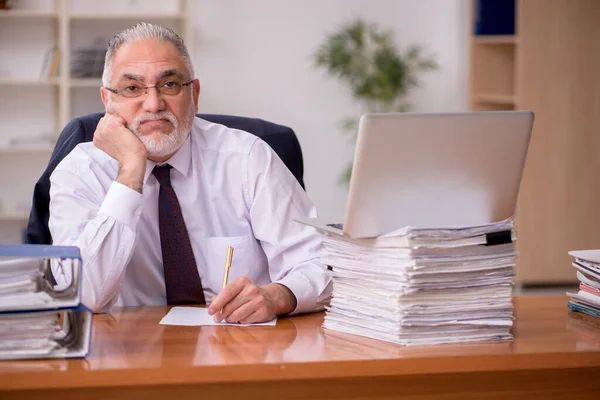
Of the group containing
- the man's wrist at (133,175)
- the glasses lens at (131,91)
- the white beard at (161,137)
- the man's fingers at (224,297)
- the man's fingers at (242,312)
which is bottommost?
the man's fingers at (242,312)

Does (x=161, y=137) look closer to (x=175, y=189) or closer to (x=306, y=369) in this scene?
(x=175, y=189)

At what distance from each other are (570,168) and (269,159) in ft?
11.9

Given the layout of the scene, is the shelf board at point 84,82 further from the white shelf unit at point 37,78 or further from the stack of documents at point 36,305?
the stack of documents at point 36,305

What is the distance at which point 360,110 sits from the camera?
245 inches

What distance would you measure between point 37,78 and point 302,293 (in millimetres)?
4317

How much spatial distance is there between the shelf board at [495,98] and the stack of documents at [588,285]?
12.4 feet

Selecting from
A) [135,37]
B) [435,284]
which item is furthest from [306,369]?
[135,37]

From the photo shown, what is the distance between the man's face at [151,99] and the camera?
84.3 inches

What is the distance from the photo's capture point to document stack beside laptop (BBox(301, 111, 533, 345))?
1.50 m

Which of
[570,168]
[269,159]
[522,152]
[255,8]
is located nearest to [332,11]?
[255,8]

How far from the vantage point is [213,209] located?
224 cm

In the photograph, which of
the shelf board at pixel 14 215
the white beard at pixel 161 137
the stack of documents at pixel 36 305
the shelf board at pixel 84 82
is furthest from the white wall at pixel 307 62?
the stack of documents at pixel 36 305

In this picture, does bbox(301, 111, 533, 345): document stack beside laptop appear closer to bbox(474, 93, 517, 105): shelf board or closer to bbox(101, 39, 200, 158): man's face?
bbox(101, 39, 200, 158): man's face

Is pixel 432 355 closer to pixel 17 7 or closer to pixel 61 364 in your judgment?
pixel 61 364
